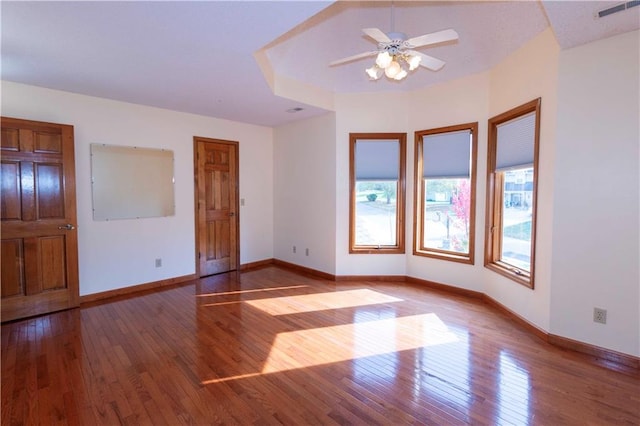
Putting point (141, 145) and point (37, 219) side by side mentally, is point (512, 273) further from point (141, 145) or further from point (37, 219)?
point (37, 219)

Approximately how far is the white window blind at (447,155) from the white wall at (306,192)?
135cm

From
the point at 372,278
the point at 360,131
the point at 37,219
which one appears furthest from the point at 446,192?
the point at 37,219

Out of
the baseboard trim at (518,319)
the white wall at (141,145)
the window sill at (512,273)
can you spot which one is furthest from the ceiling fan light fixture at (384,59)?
the white wall at (141,145)

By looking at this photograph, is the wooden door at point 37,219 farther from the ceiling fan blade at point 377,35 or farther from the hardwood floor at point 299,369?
the ceiling fan blade at point 377,35

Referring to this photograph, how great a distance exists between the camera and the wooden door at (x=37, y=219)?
10.9 feet

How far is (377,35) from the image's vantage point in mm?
2270

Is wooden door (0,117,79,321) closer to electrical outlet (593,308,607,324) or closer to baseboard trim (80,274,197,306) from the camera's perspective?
baseboard trim (80,274,197,306)

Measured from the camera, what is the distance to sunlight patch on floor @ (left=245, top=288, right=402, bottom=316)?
3727mm

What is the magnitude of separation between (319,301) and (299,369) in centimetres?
151

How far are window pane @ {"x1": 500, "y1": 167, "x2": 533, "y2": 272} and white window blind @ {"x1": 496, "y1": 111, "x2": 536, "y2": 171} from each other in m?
0.10

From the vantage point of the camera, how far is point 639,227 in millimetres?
2441

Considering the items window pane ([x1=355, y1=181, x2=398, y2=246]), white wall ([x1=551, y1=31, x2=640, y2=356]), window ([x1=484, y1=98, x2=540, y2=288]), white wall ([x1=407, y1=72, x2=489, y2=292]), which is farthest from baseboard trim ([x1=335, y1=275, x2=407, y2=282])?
white wall ([x1=551, y1=31, x2=640, y2=356])

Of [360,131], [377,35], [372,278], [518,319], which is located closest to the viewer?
[377,35]

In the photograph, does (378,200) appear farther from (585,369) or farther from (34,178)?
(34,178)
